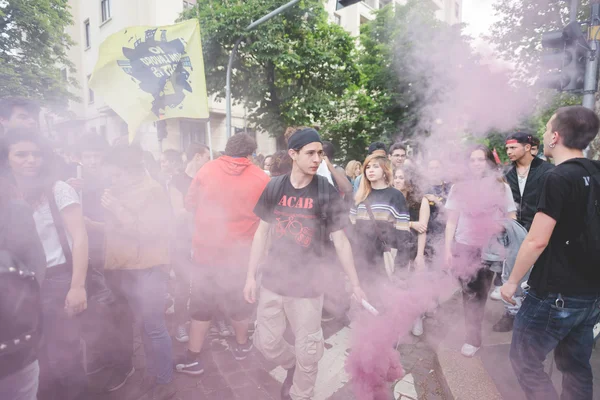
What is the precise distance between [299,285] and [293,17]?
42.1 feet

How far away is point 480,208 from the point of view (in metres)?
3.14

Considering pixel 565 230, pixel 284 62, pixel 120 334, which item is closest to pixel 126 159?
pixel 120 334

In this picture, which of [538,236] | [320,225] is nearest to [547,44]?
[538,236]

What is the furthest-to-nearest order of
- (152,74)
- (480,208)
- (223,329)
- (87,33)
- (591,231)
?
(87,33)
(152,74)
(223,329)
(480,208)
(591,231)

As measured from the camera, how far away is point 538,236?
1.83 m

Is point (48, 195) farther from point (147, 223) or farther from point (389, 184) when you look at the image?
point (389, 184)

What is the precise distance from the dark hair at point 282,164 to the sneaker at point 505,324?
2506 mm

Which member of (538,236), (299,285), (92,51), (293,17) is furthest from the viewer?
(92,51)

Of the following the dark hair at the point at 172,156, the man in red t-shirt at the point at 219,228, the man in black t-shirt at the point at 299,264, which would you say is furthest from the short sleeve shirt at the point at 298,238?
the dark hair at the point at 172,156

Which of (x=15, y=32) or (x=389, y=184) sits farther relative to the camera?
(x=15, y=32)

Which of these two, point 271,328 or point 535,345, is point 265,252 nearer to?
point 271,328

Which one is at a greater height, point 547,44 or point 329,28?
point 329,28

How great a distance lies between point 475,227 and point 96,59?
1494 cm

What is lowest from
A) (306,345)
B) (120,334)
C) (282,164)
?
(120,334)
